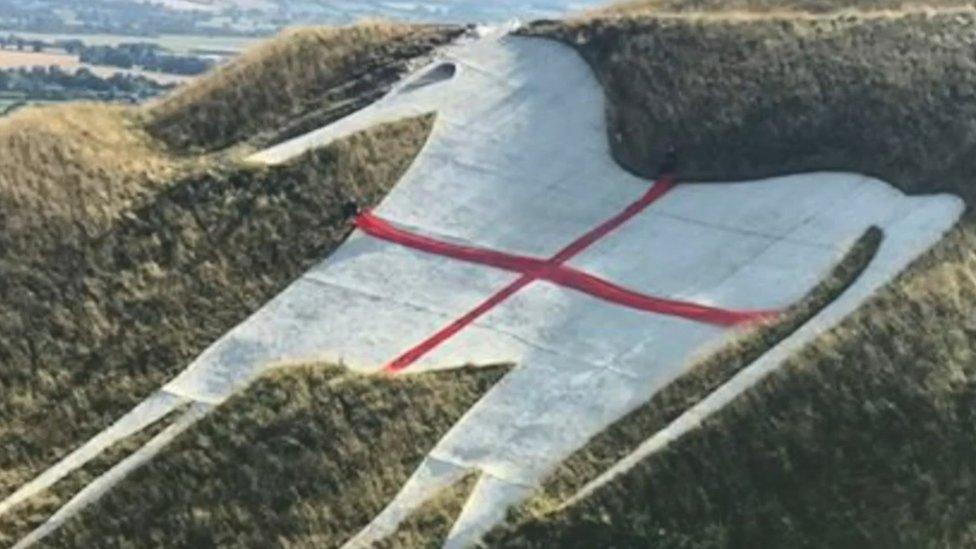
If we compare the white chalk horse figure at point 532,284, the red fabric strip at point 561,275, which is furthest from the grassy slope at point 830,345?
the red fabric strip at point 561,275

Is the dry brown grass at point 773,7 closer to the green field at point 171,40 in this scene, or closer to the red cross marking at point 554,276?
the red cross marking at point 554,276

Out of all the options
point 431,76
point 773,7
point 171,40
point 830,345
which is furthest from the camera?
point 171,40

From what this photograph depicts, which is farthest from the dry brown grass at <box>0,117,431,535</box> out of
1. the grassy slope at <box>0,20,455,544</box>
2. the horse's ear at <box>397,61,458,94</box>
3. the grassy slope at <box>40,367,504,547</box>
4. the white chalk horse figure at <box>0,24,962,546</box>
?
the horse's ear at <box>397,61,458,94</box>

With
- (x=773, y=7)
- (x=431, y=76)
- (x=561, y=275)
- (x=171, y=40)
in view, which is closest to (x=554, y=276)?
(x=561, y=275)

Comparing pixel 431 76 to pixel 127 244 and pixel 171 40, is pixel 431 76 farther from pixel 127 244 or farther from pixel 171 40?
pixel 171 40

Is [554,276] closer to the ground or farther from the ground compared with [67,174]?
closer to the ground

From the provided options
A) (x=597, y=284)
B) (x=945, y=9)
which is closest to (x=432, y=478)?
(x=597, y=284)

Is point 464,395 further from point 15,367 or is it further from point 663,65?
point 663,65
